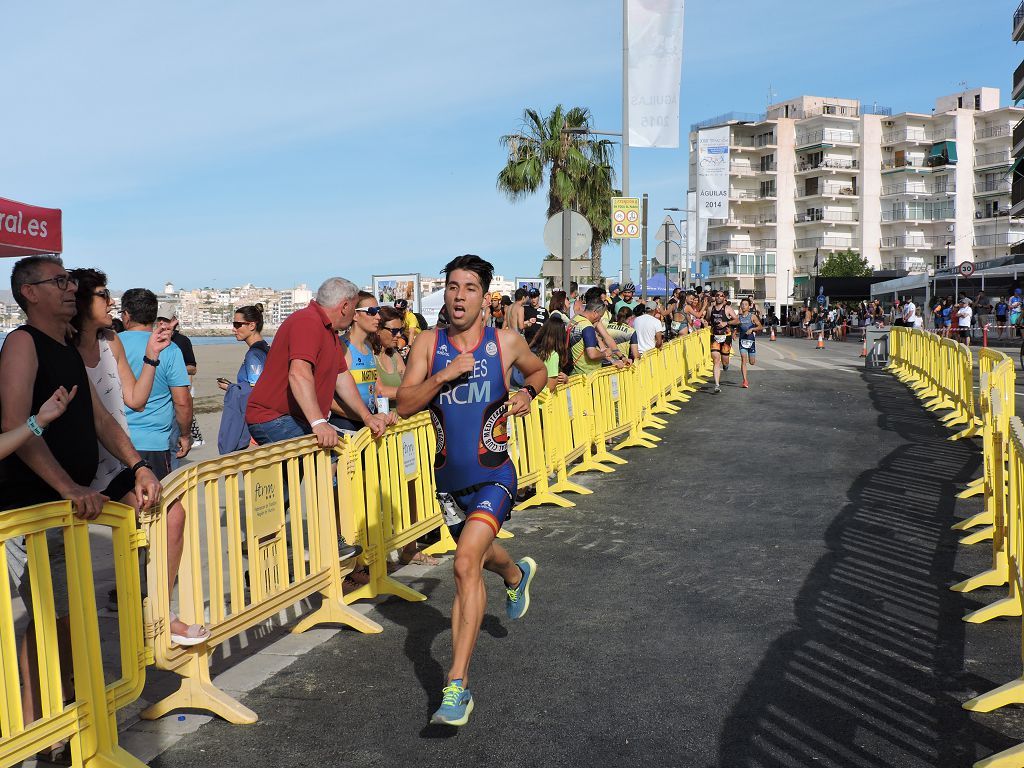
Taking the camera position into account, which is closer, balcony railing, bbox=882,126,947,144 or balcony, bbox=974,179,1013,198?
balcony, bbox=974,179,1013,198

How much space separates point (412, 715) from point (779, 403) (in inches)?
549

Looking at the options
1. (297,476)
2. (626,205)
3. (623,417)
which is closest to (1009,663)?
(297,476)

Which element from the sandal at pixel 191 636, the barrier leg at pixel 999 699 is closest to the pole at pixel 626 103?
the barrier leg at pixel 999 699

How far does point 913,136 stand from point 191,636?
10536 cm

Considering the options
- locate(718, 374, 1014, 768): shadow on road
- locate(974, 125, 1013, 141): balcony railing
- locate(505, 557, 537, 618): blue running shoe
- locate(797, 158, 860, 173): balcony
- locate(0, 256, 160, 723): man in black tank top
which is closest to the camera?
locate(0, 256, 160, 723): man in black tank top

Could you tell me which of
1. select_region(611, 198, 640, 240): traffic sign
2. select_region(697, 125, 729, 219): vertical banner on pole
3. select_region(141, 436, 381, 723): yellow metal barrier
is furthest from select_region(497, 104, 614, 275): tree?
select_region(141, 436, 381, 723): yellow metal barrier

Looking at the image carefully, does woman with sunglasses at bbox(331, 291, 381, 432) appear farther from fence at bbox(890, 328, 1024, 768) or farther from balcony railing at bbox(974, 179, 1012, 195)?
balcony railing at bbox(974, 179, 1012, 195)

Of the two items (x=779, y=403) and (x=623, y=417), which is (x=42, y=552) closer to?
(x=623, y=417)

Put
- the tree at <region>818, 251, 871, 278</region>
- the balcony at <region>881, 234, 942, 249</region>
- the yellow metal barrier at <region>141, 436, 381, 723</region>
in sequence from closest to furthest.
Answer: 1. the yellow metal barrier at <region>141, 436, 381, 723</region>
2. the tree at <region>818, 251, 871, 278</region>
3. the balcony at <region>881, 234, 942, 249</region>

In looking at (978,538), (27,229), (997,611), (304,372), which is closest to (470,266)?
(304,372)

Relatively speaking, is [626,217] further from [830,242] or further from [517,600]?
[830,242]

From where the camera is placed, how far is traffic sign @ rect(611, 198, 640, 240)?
60.4 ft

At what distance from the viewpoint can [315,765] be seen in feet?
12.3

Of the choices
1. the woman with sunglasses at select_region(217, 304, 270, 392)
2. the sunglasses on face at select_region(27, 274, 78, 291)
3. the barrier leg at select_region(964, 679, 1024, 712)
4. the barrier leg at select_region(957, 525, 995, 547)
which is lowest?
the barrier leg at select_region(957, 525, 995, 547)
